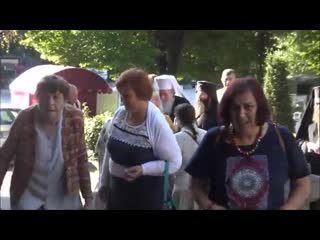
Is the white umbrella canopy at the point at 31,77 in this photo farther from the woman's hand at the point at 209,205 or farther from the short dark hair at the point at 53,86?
the woman's hand at the point at 209,205

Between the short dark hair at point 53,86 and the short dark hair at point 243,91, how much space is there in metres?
0.94

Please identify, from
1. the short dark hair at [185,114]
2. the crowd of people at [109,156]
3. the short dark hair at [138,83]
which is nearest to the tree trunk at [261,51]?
the short dark hair at [185,114]

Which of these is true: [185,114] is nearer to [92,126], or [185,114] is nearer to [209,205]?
[92,126]

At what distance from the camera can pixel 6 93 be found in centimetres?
355

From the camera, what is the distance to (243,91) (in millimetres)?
2492

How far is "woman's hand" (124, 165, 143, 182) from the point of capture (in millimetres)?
2893

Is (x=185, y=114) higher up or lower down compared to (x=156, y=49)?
lower down

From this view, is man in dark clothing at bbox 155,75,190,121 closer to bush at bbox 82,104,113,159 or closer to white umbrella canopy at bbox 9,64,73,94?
bush at bbox 82,104,113,159

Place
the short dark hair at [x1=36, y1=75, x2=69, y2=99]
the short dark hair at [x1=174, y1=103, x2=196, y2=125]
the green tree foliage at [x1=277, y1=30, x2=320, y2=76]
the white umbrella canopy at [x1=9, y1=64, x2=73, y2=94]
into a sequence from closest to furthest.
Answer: the short dark hair at [x1=36, y1=75, x2=69, y2=99] → the white umbrella canopy at [x1=9, y1=64, x2=73, y2=94] → the short dark hair at [x1=174, y1=103, x2=196, y2=125] → the green tree foliage at [x1=277, y1=30, x2=320, y2=76]

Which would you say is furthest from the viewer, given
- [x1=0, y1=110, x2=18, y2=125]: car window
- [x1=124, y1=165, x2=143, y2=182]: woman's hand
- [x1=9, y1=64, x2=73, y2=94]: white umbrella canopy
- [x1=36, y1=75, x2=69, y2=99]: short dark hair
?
[x1=9, y1=64, x2=73, y2=94]: white umbrella canopy

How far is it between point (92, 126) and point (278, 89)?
123 cm

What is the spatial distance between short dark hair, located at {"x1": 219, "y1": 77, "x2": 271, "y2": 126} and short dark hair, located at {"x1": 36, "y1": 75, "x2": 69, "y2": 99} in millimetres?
936

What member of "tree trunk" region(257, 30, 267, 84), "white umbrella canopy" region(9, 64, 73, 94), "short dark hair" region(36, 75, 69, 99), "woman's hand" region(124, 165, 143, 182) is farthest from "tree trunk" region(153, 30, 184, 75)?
"woman's hand" region(124, 165, 143, 182)

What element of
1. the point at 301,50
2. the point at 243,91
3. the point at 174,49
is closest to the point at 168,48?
the point at 174,49
